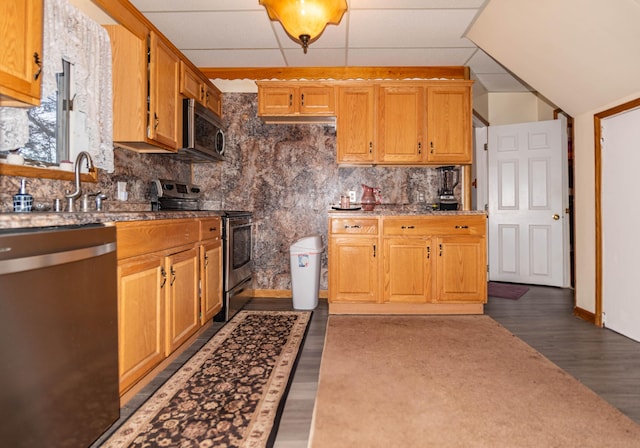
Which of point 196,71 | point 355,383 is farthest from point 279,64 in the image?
point 355,383

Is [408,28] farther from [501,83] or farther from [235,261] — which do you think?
[235,261]

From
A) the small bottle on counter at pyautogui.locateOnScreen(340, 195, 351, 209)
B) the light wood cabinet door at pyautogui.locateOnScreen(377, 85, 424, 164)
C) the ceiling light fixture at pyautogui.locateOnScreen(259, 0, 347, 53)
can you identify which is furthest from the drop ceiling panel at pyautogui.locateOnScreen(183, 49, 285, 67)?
the small bottle on counter at pyautogui.locateOnScreen(340, 195, 351, 209)

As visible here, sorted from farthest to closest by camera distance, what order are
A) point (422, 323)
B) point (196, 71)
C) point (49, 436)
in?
1. point (196, 71)
2. point (422, 323)
3. point (49, 436)

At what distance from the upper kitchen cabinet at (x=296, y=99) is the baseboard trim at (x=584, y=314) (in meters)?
2.98

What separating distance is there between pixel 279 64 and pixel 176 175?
5.45ft

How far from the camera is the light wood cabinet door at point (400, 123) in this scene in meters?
3.96

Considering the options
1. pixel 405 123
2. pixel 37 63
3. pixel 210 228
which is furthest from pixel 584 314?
pixel 37 63

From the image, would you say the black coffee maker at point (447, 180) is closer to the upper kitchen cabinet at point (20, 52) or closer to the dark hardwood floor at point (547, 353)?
the dark hardwood floor at point (547, 353)

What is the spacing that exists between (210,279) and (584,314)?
326 centimetres

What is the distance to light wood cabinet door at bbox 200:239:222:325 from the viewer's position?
2.89m

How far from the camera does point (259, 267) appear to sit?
4.40 meters

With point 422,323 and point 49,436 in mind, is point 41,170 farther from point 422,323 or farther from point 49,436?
point 422,323

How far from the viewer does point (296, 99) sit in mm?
4047

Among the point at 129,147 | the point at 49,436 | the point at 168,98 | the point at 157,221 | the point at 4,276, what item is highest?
the point at 168,98
